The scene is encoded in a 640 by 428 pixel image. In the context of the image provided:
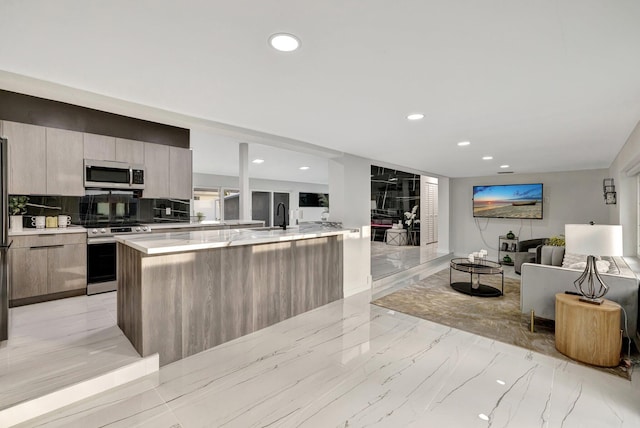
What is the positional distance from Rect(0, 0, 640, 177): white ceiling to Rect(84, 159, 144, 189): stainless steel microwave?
61.9 inches

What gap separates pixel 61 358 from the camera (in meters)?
2.21

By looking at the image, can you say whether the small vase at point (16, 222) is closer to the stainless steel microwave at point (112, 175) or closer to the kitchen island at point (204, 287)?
the stainless steel microwave at point (112, 175)

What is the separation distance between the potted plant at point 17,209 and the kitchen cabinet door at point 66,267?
1.71 ft

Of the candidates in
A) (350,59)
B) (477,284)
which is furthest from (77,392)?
(477,284)

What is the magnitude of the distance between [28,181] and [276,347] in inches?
124

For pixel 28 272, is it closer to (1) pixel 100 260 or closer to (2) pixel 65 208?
(1) pixel 100 260

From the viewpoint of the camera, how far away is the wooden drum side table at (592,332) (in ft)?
8.04

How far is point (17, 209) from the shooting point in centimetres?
354

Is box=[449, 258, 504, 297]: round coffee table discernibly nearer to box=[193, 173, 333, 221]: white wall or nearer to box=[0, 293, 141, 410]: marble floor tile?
box=[193, 173, 333, 221]: white wall

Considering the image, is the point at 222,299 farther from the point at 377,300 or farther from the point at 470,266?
the point at 470,266

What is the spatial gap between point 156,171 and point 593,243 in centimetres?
488

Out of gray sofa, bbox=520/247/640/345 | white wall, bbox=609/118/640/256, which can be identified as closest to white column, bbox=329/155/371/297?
gray sofa, bbox=520/247/640/345

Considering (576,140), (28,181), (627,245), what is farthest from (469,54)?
(627,245)

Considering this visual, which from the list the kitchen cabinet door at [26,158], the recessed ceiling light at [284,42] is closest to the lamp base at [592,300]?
the recessed ceiling light at [284,42]
